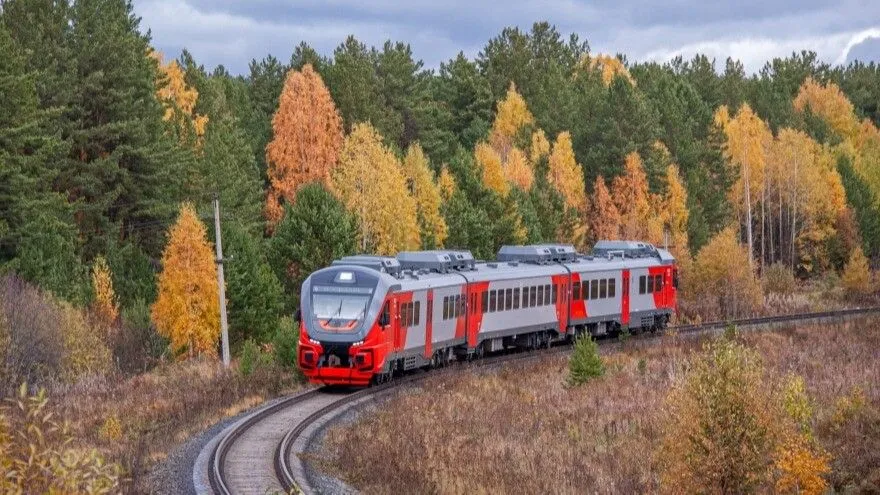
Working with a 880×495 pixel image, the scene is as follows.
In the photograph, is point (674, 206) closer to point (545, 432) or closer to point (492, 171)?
point (492, 171)

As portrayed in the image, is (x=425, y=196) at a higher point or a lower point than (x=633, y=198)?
higher

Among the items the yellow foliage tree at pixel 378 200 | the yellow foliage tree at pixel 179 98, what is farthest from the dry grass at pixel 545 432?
the yellow foliage tree at pixel 179 98

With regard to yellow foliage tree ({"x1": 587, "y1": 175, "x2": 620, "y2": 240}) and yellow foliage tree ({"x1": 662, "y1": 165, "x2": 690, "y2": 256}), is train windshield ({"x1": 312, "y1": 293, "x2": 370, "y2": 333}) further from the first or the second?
yellow foliage tree ({"x1": 662, "y1": 165, "x2": 690, "y2": 256})

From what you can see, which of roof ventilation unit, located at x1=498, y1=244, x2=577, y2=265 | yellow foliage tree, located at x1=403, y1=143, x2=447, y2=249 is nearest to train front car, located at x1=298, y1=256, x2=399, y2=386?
roof ventilation unit, located at x1=498, y1=244, x2=577, y2=265

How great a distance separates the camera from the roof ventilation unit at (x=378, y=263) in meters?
31.9

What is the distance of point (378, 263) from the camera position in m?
32.0

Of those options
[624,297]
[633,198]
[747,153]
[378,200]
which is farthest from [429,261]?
[747,153]

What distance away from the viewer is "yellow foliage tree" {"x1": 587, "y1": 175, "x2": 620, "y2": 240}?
77812mm

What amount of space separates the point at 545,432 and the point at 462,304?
10068mm

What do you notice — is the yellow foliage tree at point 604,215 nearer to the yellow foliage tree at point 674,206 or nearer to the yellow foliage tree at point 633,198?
the yellow foliage tree at point 633,198

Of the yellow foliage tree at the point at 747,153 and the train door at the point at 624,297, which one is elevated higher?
the yellow foliage tree at the point at 747,153

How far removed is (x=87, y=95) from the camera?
56375 mm

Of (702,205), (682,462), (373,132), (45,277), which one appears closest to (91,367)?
(45,277)

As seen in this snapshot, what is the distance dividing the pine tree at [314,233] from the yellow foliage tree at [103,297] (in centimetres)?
696
